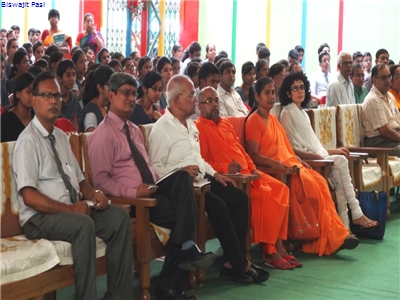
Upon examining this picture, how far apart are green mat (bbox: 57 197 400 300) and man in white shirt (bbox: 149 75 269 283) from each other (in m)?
0.10

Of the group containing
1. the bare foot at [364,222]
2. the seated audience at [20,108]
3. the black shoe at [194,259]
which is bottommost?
the bare foot at [364,222]

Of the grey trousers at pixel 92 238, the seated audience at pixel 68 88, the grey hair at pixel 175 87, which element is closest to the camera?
the grey trousers at pixel 92 238

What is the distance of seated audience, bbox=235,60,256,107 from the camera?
6.40 m

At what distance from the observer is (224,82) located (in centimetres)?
570

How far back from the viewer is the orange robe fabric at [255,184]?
423cm

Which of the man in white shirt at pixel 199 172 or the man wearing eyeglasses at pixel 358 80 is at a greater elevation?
the man wearing eyeglasses at pixel 358 80

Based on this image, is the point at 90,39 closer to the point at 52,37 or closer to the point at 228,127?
the point at 52,37

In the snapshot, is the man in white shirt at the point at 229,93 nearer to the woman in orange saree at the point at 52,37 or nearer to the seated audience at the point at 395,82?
the seated audience at the point at 395,82

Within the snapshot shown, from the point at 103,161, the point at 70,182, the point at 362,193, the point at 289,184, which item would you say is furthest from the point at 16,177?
the point at 362,193

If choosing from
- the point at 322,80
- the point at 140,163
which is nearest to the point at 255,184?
the point at 140,163

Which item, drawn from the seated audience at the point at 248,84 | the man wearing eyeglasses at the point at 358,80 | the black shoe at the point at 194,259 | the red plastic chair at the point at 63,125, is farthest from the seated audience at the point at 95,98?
the man wearing eyeglasses at the point at 358,80

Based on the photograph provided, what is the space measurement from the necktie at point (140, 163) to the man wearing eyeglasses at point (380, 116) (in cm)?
293

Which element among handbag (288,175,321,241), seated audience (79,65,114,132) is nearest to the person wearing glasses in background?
handbag (288,175,321,241)

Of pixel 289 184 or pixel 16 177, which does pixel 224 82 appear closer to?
pixel 289 184
